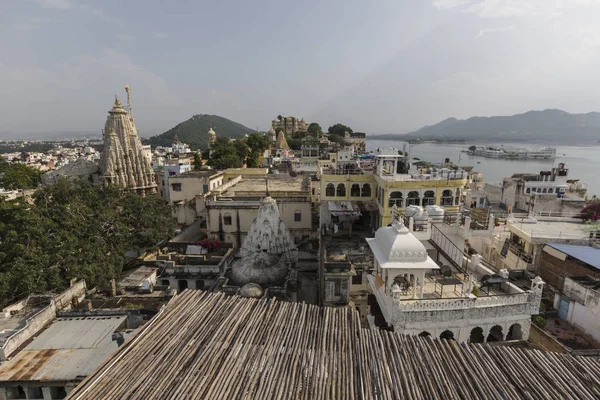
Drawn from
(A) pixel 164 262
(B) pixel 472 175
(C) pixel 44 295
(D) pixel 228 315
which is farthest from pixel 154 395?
(B) pixel 472 175

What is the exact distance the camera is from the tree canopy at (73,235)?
743 inches

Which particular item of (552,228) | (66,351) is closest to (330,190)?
(552,228)

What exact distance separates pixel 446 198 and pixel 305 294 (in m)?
12.4

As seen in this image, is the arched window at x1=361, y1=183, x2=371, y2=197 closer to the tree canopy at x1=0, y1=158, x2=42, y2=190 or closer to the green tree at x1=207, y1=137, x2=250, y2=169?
the green tree at x1=207, y1=137, x2=250, y2=169

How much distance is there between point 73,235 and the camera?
21562 mm

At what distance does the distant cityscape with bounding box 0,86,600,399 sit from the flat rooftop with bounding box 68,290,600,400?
0.04 metres

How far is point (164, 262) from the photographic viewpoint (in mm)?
25922

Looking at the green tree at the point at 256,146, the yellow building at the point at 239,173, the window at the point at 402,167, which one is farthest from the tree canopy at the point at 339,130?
the window at the point at 402,167

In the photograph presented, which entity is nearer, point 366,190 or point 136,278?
point 136,278

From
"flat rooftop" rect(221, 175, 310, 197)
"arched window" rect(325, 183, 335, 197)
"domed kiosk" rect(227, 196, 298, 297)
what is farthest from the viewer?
"flat rooftop" rect(221, 175, 310, 197)

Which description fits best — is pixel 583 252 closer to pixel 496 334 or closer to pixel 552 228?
pixel 552 228

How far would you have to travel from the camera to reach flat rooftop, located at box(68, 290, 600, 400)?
6.20 m

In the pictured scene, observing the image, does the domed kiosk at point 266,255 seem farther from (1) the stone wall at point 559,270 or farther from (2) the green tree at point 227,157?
(2) the green tree at point 227,157

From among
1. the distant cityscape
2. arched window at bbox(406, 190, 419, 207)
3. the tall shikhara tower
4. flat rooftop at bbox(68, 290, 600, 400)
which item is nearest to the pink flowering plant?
the distant cityscape
